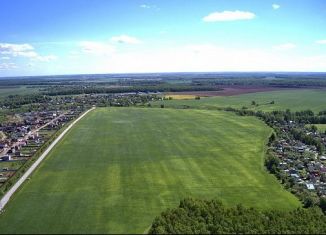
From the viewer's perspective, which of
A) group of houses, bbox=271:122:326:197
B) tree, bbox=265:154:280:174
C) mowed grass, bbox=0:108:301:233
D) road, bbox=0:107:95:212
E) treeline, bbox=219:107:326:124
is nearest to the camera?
mowed grass, bbox=0:108:301:233

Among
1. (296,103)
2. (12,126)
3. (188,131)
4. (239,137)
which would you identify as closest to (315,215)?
(239,137)

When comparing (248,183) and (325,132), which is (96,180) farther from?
(325,132)

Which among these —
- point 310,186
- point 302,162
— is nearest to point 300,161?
point 302,162

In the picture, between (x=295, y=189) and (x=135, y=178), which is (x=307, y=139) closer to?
(x=295, y=189)

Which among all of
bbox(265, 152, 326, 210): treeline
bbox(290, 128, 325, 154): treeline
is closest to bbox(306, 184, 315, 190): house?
bbox(265, 152, 326, 210): treeline

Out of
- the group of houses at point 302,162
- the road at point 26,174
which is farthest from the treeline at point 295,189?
the road at point 26,174

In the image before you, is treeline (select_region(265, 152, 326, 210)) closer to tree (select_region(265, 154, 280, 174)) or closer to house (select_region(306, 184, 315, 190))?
tree (select_region(265, 154, 280, 174))
